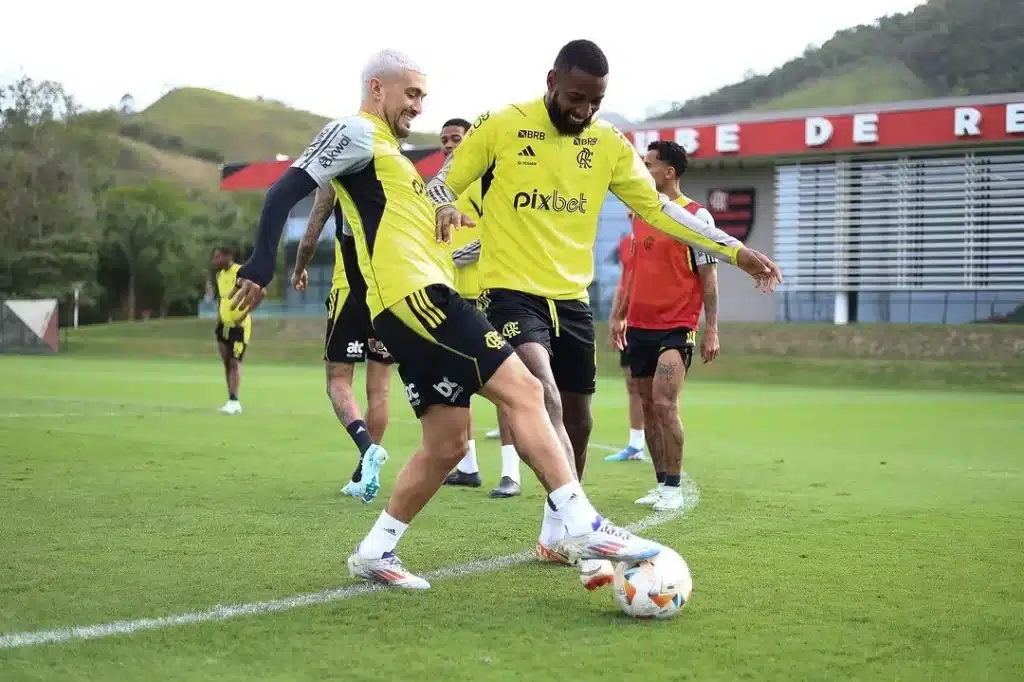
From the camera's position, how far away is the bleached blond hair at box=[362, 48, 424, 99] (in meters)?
4.82

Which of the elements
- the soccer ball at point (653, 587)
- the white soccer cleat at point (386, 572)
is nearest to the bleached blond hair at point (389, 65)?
the white soccer cleat at point (386, 572)

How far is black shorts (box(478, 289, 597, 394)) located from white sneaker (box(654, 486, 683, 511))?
5.14 ft

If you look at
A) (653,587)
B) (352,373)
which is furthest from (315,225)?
(653,587)

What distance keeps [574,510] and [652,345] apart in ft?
11.3

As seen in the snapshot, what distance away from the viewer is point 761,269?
5.34m

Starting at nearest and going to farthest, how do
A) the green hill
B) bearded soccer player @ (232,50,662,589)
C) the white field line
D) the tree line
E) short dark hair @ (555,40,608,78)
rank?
the white field line → bearded soccer player @ (232,50,662,589) → short dark hair @ (555,40,608,78) → the tree line → the green hill

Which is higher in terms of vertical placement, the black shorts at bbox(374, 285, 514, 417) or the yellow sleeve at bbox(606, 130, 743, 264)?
the yellow sleeve at bbox(606, 130, 743, 264)

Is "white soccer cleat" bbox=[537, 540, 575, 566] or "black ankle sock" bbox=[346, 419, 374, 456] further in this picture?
"black ankle sock" bbox=[346, 419, 374, 456]

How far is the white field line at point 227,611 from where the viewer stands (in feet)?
13.0

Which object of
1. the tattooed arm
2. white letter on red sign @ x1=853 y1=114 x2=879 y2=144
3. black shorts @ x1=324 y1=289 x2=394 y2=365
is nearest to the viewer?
the tattooed arm

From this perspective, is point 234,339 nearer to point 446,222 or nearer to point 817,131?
point 446,222

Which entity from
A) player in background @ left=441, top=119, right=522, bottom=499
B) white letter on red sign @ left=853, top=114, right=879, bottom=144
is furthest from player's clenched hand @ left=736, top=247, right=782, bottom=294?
white letter on red sign @ left=853, top=114, right=879, bottom=144

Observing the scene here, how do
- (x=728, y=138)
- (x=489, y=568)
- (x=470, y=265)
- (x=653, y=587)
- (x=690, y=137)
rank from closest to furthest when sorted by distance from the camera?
(x=653, y=587), (x=489, y=568), (x=470, y=265), (x=728, y=138), (x=690, y=137)

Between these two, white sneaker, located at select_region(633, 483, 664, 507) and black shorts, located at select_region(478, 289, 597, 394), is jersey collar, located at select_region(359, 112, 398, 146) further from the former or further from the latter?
white sneaker, located at select_region(633, 483, 664, 507)
